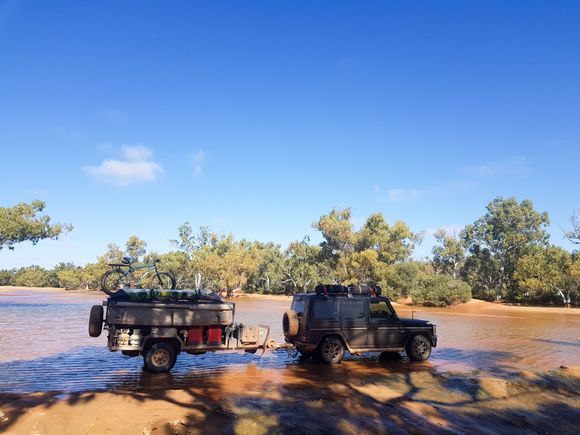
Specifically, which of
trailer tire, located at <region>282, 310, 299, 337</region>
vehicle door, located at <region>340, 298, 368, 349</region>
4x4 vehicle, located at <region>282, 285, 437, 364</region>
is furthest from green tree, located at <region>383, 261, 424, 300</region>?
trailer tire, located at <region>282, 310, 299, 337</region>

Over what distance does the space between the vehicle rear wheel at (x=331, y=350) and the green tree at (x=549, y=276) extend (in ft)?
139

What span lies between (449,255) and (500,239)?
8407 millimetres

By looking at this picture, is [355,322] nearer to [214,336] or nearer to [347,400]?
[214,336]

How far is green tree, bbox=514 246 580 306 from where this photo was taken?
45.3 m

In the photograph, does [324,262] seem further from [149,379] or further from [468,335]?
[149,379]

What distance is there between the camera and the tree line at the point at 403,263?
156ft

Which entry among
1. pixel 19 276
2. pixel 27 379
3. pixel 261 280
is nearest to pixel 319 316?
pixel 27 379

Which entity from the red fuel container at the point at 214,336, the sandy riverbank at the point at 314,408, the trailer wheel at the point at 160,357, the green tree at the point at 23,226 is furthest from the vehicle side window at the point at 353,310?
the green tree at the point at 23,226

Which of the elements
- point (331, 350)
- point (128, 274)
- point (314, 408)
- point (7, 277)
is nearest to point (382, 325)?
point (331, 350)

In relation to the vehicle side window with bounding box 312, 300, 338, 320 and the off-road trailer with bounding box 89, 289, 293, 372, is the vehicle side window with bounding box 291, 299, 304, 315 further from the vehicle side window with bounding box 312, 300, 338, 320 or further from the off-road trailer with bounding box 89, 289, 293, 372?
the off-road trailer with bounding box 89, 289, 293, 372

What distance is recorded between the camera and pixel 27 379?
30.1 feet

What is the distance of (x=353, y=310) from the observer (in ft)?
38.2

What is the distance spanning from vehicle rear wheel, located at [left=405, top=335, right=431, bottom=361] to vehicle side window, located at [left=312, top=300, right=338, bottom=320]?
245 centimetres

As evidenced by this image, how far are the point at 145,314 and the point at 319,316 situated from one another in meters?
4.41
